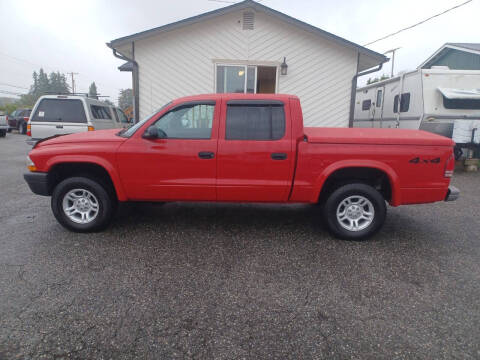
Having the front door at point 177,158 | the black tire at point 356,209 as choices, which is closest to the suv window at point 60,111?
the front door at point 177,158

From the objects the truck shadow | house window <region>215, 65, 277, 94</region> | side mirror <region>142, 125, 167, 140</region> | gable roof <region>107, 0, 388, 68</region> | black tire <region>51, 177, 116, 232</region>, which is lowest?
the truck shadow

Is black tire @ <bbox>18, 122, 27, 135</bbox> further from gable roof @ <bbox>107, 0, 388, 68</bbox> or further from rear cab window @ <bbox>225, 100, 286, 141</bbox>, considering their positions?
rear cab window @ <bbox>225, 100, 286, 141</bbox>

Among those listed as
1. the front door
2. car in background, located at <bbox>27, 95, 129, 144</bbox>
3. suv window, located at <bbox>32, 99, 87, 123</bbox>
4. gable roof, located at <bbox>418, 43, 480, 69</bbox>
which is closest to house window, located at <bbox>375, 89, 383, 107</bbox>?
gable roof, located at <bbox>418, 43, 480, 69</bbox>

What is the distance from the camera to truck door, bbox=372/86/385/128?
1206 centimetres

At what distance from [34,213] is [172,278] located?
133 inches

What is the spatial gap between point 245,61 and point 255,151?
6588mm

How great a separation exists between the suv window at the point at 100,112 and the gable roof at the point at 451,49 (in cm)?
1666

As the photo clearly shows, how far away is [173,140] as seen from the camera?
4.05 m

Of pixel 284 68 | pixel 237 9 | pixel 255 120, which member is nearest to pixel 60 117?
pixel 237 9

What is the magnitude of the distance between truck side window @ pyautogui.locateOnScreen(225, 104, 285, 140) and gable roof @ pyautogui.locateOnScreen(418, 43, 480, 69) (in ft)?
52.5

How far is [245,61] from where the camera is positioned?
9.71 meters

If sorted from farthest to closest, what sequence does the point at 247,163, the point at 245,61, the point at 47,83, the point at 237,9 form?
the point at 47,83 → the point at 245,61 → the point at 237,9 → the point at 247,163

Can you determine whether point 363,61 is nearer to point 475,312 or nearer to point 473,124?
point 473,124

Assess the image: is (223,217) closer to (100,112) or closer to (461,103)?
(100,112)
